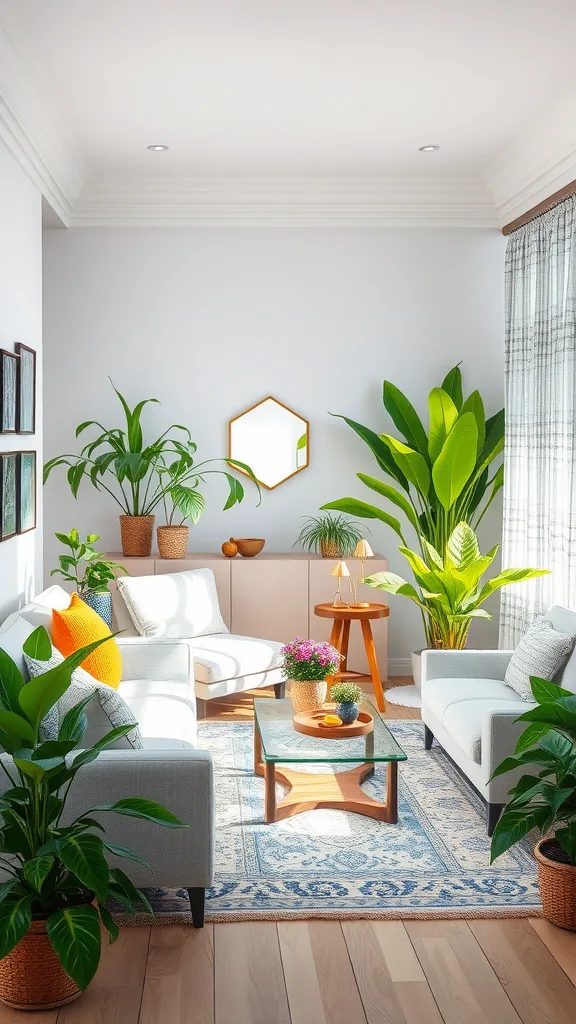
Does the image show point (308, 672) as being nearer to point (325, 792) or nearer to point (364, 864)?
point (325, 792)

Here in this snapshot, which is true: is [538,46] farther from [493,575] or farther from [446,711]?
[493,575]

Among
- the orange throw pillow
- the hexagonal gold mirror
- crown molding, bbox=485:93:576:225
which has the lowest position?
the orange throw pillow

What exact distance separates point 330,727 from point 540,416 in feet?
7.62

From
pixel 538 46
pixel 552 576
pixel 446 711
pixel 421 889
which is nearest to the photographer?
pixel 421 889

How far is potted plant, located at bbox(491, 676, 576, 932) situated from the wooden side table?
94.4 inches

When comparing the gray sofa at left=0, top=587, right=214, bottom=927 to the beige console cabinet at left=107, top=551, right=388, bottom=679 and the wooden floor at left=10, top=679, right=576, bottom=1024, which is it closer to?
the wooden floor at left=10, top=679, right=576, bottom=1024

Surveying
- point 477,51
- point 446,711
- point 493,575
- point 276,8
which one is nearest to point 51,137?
point 276,8

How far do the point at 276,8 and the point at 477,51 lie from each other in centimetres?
88

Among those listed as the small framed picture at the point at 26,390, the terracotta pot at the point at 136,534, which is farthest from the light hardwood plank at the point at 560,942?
the terracotta pot at the point at 136,534

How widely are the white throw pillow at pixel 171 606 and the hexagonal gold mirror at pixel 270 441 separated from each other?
1038mm

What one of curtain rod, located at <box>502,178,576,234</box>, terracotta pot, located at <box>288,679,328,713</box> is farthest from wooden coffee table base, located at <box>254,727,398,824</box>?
curtain rod, located at <box>502,178,576,234</box>

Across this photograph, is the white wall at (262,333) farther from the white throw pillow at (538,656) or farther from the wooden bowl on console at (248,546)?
the white throw pillow at (538,656)

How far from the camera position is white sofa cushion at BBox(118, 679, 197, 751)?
329 centimetres

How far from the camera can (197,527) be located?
6.07 metres
